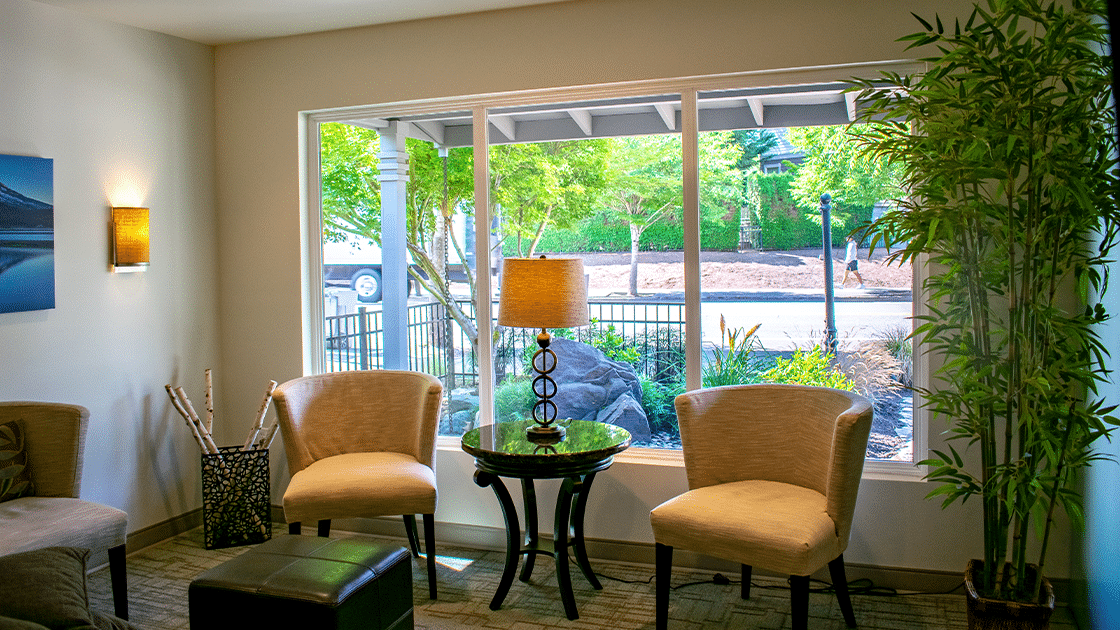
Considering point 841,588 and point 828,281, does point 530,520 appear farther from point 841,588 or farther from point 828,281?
point 828,281

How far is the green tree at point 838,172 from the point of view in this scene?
11.9ft

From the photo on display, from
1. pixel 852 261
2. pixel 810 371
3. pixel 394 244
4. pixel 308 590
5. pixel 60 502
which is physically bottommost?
pixel 308 590

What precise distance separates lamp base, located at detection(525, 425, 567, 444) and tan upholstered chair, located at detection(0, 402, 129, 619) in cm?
161

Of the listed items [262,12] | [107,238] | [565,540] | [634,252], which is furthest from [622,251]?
[107,238]

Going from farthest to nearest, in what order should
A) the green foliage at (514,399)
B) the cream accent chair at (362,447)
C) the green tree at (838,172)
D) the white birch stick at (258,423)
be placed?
the white birch stick at (258,423) < the green foliage at (514,399) < the green tree at (838,172) < the cream accent chair at (362,447)

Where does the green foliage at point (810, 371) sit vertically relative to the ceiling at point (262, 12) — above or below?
below

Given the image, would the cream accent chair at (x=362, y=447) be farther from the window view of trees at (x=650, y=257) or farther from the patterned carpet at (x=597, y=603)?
the window view of trees at (x=650, y=257)

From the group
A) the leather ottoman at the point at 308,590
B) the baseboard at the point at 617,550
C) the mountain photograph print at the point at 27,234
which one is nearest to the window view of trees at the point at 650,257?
the baseboard at the point at 617,550

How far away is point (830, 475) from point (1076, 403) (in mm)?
Result: 807

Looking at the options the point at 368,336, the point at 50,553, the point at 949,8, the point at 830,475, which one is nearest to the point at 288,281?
the point at 368,336

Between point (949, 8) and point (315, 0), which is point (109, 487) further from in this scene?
point (949, 8)

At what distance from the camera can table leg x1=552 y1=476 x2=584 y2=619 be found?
3375 mm

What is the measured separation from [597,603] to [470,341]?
1491mm

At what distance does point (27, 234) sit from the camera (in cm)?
366
